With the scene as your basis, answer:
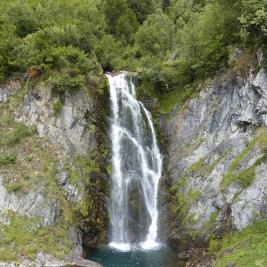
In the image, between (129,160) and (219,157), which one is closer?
(219,157)

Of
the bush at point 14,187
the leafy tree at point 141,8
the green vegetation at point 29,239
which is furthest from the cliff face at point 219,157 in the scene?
the leafy tree at point 141,8

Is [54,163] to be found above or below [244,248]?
above

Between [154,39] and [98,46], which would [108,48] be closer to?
[98,46]

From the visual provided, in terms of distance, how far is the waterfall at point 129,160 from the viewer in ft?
84.7

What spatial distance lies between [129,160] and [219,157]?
21.7ft

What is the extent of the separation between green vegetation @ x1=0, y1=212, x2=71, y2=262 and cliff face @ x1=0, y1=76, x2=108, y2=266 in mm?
56

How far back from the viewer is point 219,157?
2583 centimetres

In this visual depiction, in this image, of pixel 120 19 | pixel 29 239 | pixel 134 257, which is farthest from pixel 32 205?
pixel 120 19

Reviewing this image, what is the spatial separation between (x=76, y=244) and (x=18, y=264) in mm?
3837

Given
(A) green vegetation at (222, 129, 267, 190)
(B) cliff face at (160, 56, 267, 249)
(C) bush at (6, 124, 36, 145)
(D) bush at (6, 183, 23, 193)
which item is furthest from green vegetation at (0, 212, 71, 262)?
(A) green vegetation at (222, 129, 267, 190)

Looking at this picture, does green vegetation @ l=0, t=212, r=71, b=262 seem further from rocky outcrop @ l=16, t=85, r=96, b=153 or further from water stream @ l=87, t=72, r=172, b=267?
rocky outcrop @ l=16, t=85, r=96, b=153

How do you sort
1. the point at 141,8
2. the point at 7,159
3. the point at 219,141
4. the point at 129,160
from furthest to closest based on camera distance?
the point at 141,8, the point at 129,160, the point at 219,141, the point at 7,159

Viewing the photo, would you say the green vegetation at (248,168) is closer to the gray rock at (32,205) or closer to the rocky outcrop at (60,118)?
the rocky outcrop at (60,118)

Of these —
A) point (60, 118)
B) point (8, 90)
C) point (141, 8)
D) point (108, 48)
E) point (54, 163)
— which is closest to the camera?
point (54, 163)
